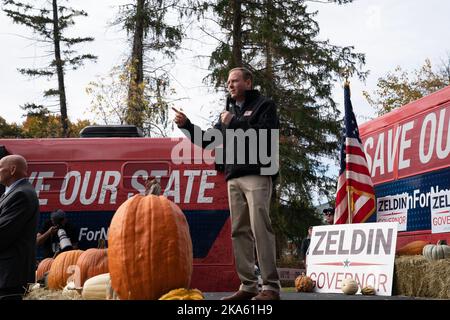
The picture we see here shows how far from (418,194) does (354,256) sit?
108cm

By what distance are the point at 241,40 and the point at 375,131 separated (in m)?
14.2

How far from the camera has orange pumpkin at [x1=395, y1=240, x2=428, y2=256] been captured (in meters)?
8.17

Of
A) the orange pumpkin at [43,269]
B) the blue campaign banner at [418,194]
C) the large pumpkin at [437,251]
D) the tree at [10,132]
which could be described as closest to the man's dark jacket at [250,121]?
the large pumpkin at [437,251]

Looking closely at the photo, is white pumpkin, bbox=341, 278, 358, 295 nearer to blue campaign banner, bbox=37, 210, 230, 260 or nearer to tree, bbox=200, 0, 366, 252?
blue campaign banner, bbox=37, 210, 230, 260

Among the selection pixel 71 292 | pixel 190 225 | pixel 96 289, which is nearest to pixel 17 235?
pixel 71 292

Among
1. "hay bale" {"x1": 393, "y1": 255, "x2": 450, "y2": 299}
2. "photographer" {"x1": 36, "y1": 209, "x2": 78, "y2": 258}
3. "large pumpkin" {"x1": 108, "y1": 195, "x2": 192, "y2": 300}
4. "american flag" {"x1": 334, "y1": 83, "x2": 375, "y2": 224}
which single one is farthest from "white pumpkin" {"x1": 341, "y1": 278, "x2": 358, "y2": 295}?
"photographer" {"x1": 36, "y1": 209, "x2": 78, "y2": 258}

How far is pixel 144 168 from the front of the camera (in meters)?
10.2

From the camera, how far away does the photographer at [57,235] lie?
30.8 feet

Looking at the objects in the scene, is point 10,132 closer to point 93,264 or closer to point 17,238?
point 93,264

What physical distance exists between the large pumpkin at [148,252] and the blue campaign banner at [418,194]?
13.1 ft

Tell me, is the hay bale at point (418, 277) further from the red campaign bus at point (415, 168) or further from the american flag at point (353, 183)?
the american flag at point (353, 183)

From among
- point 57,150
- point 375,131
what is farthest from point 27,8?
point 375,131
